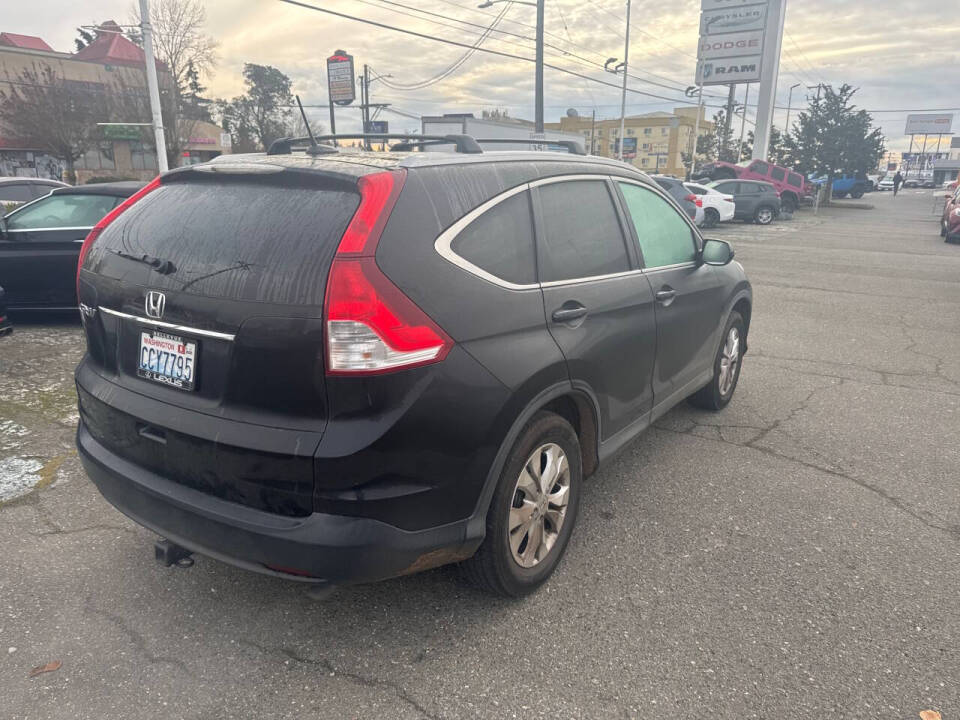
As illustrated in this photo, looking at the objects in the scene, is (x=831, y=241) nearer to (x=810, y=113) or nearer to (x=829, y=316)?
(x=829, y=316)

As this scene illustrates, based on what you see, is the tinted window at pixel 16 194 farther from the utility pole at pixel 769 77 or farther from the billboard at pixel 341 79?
the billboard at pixel 341 79

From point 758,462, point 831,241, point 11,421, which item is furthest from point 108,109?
point 758,462

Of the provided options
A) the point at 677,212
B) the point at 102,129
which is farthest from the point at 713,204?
the point at 102,129

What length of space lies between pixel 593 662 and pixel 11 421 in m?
4.26

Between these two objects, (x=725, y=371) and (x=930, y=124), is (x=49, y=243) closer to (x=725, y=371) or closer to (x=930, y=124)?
(x=725, y=371)

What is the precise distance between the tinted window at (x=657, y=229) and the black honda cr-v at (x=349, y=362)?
711 millimetres

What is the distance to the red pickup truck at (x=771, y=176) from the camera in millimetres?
28812

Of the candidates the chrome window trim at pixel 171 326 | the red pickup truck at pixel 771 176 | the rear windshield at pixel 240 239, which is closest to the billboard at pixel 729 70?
the red pickup truck at pixel 771 176

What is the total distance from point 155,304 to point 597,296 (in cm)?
177

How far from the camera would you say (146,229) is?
2.59m

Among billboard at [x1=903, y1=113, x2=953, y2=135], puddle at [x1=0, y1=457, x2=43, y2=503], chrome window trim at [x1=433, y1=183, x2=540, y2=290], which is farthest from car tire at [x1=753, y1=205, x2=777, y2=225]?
billboard at [x1=903, y1=113, x2=953, y2=135]

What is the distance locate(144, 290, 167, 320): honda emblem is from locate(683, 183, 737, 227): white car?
21750mm

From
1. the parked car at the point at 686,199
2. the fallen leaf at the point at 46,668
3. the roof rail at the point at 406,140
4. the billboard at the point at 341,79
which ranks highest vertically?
the billboard at the point at 341,79

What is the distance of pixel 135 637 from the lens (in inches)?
101
